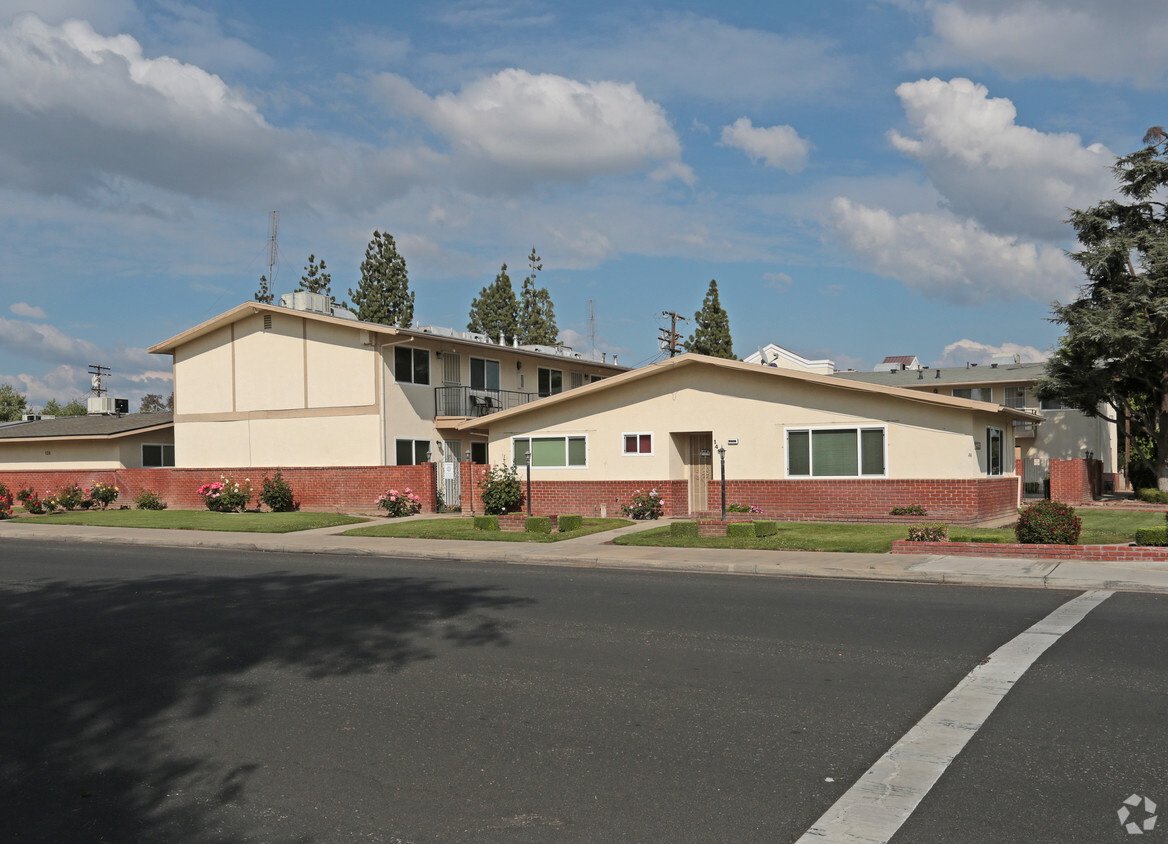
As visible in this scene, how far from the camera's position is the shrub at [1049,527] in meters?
16.6

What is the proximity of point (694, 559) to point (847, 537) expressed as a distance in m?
4.60

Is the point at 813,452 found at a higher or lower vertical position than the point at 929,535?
higher

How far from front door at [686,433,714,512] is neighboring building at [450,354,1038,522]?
1.1 inches

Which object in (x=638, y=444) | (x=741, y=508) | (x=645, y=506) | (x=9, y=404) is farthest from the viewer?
(x=9, y=404)

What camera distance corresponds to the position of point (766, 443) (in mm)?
25812

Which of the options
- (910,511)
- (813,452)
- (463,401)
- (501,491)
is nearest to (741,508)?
(813,452)

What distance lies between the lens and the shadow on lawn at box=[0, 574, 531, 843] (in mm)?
5449

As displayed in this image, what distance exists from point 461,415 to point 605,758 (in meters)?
29.5

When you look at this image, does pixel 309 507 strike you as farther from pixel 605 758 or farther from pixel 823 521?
pixel 605 758

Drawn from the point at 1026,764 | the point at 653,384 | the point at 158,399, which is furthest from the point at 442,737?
the point at 158,399

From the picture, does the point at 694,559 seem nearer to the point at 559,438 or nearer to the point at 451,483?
the point at 559,438

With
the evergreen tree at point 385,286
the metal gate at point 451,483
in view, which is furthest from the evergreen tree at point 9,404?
the metal gate at point 451,483

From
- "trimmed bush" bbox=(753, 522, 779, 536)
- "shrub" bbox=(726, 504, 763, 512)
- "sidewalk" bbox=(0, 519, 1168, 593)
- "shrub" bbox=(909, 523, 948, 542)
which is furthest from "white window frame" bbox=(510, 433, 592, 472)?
"shrub" bbox=(909, 523, 948, 542)

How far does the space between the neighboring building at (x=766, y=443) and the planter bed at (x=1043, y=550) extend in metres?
6.61
